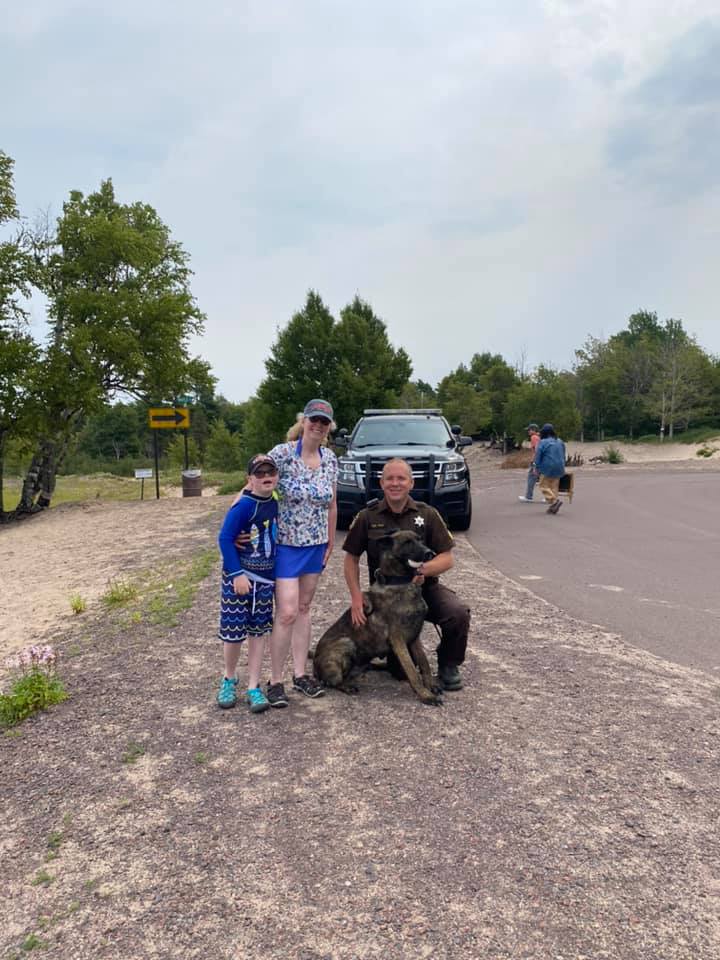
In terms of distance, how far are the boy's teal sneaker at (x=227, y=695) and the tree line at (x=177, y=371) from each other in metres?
16.6

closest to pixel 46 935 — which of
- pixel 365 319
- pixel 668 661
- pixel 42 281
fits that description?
pixel 668 661

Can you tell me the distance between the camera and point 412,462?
1035 cm

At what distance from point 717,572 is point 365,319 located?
41616mm

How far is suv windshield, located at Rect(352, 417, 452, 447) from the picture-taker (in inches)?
444

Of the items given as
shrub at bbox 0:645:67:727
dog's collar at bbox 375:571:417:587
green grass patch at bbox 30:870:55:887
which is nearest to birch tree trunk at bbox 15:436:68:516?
shrub at bbox 0:645:67:727

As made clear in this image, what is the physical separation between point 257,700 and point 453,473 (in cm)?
683

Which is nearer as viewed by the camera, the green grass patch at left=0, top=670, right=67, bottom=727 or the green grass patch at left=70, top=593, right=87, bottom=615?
the green grass patch at left=0, top=670, right=67, bottom=727

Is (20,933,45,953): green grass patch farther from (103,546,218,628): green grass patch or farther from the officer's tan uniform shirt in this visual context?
(103,546,218,628): green grass patch

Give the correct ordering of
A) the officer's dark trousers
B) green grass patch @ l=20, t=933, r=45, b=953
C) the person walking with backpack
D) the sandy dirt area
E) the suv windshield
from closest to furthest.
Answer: green grass patch @ l=20, t=933, r=45, b=953
the officer's dark trousers
the suv windshield
the person walking with backpack
the sandy dirt area

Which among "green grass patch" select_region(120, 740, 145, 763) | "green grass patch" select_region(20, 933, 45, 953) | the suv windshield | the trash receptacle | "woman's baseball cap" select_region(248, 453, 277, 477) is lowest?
"green grass patch" select_region(20, 933, 45, 953)

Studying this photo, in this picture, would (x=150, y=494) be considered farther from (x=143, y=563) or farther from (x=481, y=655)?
(x=481, y=655)

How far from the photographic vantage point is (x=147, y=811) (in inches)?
123

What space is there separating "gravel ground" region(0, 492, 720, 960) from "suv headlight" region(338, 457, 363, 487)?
18.3 feet

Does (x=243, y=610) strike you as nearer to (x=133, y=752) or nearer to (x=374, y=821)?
(x=133, y=752)
